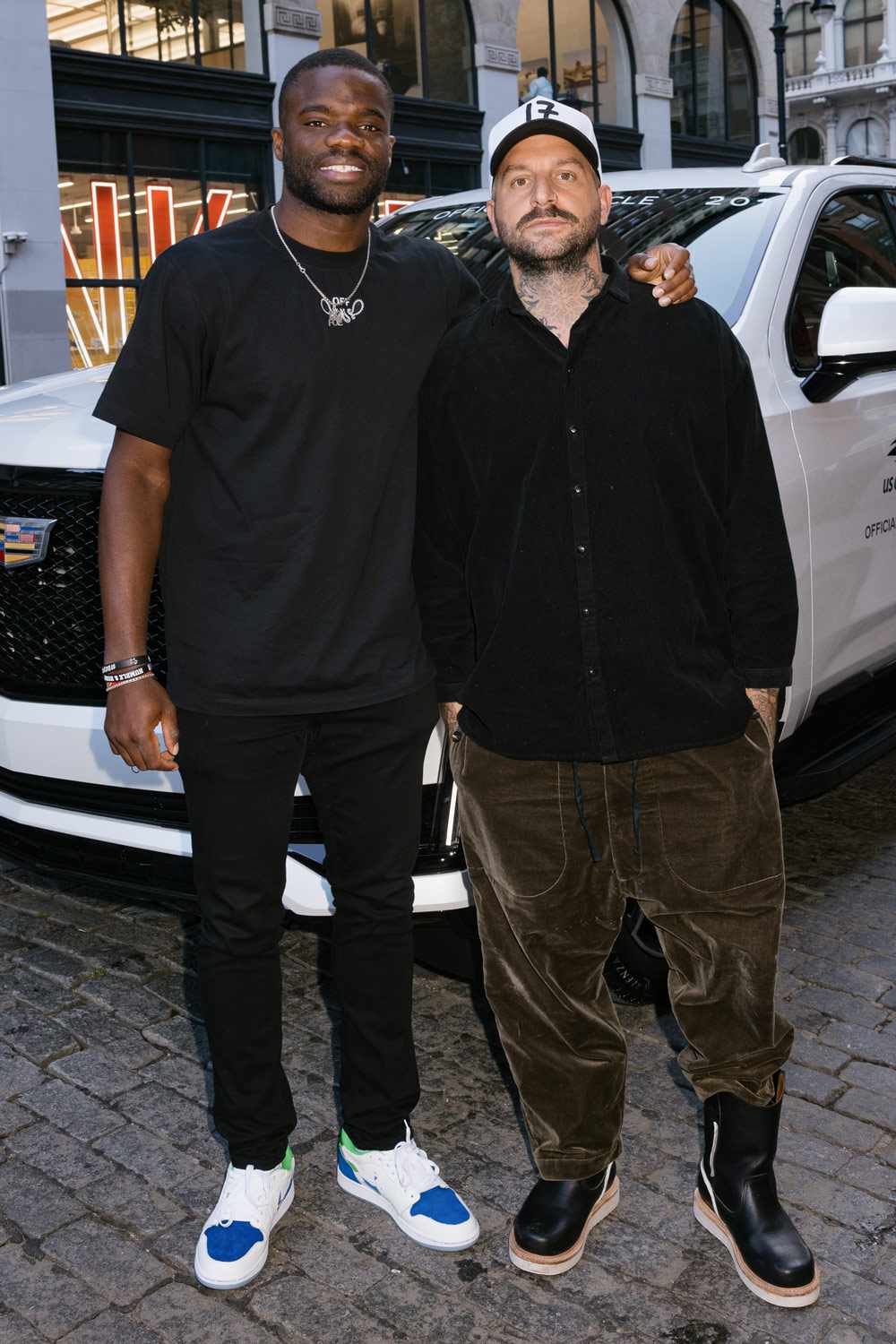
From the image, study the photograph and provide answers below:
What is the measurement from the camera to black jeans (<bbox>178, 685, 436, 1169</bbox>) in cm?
256

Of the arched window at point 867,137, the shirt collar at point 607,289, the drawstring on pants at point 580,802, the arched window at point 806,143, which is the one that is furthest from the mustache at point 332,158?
the arched window at point 806,143

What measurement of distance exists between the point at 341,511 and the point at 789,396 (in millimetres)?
1574

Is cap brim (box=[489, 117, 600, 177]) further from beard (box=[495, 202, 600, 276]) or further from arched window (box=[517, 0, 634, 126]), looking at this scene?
arched window (box=[517, 0, 634, 126])

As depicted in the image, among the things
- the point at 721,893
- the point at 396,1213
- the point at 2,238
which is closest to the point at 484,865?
the point at 721,893

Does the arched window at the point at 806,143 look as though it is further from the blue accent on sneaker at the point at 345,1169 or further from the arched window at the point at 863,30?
the blue accent on sneaker at the point at 345,1169

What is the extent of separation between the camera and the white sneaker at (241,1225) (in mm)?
2549

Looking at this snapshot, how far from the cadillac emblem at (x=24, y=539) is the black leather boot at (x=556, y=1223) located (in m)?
1.78

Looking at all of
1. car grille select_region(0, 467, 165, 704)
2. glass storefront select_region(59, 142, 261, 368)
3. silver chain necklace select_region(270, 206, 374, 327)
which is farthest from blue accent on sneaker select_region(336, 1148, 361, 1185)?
glass storefront select_region(59, 142, 261, 368)

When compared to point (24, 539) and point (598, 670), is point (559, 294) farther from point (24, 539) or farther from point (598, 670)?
point (24, 539)

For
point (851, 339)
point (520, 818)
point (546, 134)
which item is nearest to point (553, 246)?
point (546, 134)

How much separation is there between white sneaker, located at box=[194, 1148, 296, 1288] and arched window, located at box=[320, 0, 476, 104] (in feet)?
61.1

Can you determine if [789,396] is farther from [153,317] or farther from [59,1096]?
[59,1096]

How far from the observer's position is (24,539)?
3348 mm

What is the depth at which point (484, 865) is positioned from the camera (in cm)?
265
